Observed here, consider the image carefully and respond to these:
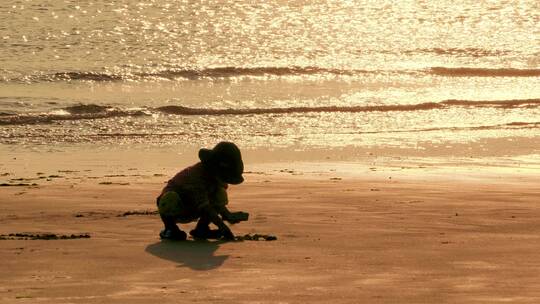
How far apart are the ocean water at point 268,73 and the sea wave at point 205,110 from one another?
40mm

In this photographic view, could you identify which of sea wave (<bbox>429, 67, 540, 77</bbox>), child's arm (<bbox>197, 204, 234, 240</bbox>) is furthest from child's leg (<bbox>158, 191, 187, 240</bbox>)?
sea wave (<bbox>429, 67, 540, 77</bbox>)

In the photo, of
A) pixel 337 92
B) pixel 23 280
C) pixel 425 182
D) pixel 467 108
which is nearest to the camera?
pixel 23 280

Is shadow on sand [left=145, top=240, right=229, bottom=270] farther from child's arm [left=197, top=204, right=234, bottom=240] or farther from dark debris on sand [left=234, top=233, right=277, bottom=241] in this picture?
dark debris on sand [left=234, top=233, right=277, bottom=241]

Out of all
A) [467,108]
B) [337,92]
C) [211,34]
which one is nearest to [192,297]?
[467,108]

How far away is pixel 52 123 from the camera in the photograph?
2073cm

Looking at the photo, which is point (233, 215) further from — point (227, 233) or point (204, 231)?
point (204, 231)

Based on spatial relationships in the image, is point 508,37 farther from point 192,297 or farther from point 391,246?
point 192,297

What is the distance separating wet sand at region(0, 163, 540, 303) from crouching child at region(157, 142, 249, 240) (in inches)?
7.4

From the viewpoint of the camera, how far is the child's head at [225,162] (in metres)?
9.41

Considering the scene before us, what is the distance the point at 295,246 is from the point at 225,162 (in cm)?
91

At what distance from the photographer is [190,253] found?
8.76 metres

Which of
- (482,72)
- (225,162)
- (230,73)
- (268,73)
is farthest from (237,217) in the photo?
(482,72)

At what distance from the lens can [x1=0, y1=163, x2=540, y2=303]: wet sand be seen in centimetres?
735

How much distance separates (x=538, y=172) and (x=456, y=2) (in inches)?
1268
